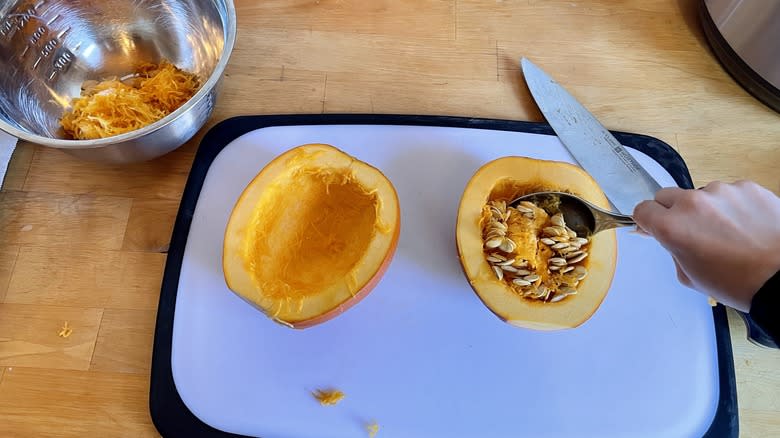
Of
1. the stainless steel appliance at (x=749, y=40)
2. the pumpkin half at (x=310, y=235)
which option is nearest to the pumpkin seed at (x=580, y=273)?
the pumpkin half at (x=310, y=235)

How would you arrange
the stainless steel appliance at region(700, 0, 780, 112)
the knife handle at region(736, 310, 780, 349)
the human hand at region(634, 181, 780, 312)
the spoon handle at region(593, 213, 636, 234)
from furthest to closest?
the stainless steel appliance at region(700, 0, 780, 112) → the knife handle at region(736, 310, 780, 349) → the spoon handle at region(593, 213, 636, 234) → the human hand at region(634, 181, 780, 312)

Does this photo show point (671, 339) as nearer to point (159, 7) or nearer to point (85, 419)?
point (85, 419)

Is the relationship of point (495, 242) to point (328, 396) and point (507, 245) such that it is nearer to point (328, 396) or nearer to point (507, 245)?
point (507, 245)

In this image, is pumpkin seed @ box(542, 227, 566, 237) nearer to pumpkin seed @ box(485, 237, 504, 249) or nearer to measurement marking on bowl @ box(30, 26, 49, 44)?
pumpkin seed @ box(485, 237, 504, 249)

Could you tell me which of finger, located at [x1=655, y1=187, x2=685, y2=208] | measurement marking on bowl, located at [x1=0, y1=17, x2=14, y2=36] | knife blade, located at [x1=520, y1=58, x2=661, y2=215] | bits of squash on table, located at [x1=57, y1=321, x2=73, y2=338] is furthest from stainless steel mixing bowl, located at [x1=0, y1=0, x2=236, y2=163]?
finger, located at [x1=655, y1=187, x2=685, y2=208]

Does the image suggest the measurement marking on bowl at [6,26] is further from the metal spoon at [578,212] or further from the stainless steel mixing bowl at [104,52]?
the metal spoon at [578,212]

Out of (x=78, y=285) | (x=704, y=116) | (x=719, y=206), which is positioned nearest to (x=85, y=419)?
(x=78, y=285)
